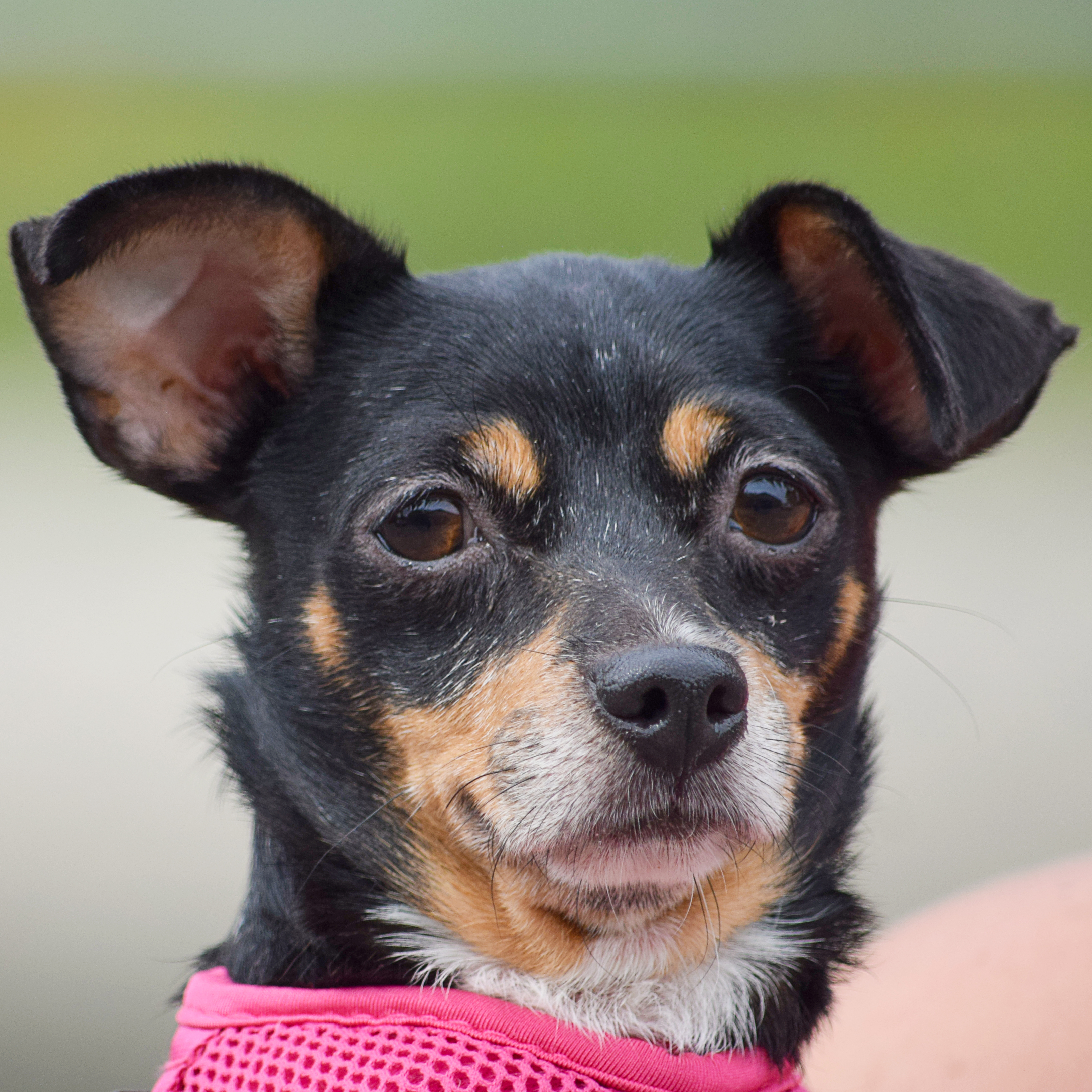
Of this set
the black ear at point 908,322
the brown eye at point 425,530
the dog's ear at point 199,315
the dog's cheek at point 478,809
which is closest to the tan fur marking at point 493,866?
the dog's cheek at point 478,809

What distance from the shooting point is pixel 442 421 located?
9.92 feet

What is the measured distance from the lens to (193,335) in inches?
129

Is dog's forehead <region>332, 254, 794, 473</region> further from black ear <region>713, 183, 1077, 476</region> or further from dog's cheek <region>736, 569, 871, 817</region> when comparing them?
dog's cheek <region>736, 569, 871, 817</region>

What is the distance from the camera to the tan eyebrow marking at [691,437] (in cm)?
303

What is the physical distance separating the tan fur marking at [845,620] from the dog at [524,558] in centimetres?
1

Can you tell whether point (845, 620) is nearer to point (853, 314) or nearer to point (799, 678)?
point (799, 678)

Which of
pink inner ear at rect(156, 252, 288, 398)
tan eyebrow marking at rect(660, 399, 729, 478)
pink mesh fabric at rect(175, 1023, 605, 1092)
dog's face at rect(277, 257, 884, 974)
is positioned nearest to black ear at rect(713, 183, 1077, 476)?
dog's face at rect(277, 257, 884, 974)

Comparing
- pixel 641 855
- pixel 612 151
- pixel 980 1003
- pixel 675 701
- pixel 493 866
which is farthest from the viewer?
→ pixel 612 151

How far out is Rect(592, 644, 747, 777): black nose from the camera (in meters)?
2.49

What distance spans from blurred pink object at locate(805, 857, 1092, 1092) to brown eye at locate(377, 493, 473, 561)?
4.53 ft

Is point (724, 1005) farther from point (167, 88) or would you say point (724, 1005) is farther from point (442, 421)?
point (167, 88)

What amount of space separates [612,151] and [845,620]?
1678cm

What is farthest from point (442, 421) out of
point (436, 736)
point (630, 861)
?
point (630, 861)

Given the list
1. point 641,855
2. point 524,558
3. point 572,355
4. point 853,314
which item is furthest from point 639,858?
point 853,314
